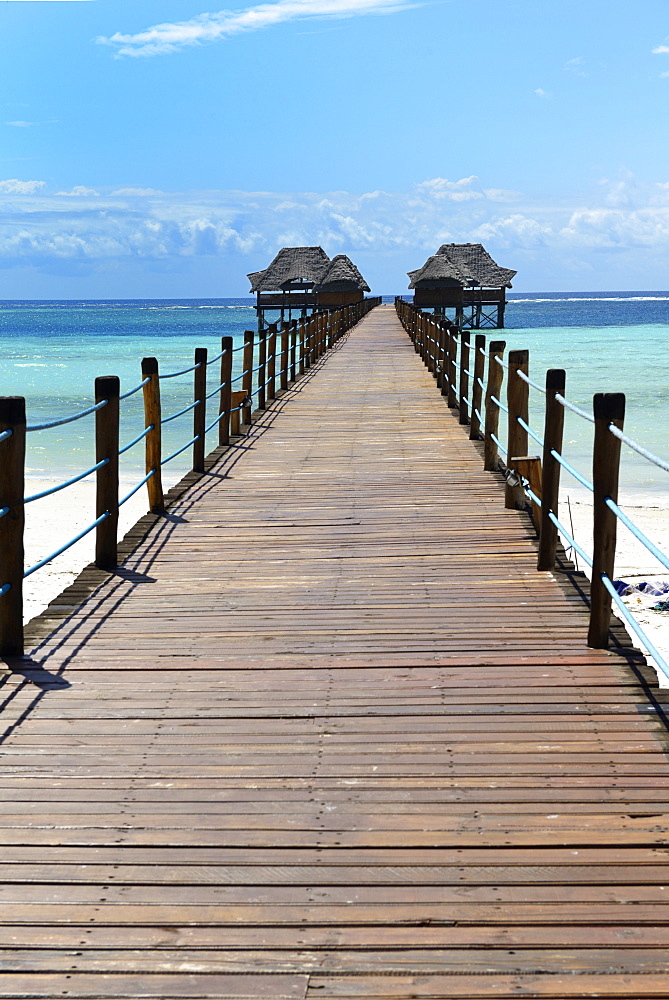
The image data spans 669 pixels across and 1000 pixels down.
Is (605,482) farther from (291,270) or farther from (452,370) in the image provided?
(291,270)

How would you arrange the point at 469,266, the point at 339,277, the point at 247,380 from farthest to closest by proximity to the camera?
the point at 469,266
the point at 339,277
the point at 247,380

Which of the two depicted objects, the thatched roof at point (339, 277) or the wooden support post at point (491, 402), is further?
the thatched roof at point (339, 277)

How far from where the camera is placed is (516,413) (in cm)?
750

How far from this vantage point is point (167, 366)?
59.9 metres

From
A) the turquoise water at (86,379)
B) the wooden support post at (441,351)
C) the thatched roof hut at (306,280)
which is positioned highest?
the thatched roof hut at (306,280)

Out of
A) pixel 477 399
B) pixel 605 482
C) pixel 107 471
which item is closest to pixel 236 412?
pixel 477 399

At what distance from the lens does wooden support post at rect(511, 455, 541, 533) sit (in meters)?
6.99

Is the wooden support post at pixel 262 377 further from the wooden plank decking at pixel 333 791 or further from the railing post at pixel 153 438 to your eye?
the wooden plank decking at pixel 333 791

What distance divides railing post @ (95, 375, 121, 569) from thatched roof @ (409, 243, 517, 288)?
5980cm

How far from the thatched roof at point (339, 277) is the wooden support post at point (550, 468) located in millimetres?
61838

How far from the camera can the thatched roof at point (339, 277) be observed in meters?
66.6

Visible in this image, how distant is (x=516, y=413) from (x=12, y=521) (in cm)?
396

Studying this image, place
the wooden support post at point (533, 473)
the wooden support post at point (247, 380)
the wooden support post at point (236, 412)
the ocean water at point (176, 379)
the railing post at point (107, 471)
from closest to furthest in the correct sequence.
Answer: the railing post at point (107, 471) → the wooden support post at point (533, 473) → the wooden support post at point (236, 412) → the wooden support post at point (247, 380) → the ocean water at point (176, 379)

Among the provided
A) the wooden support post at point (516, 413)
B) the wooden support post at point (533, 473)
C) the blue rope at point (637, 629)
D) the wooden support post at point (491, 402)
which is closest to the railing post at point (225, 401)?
the wooden support post at point (491, 402)
